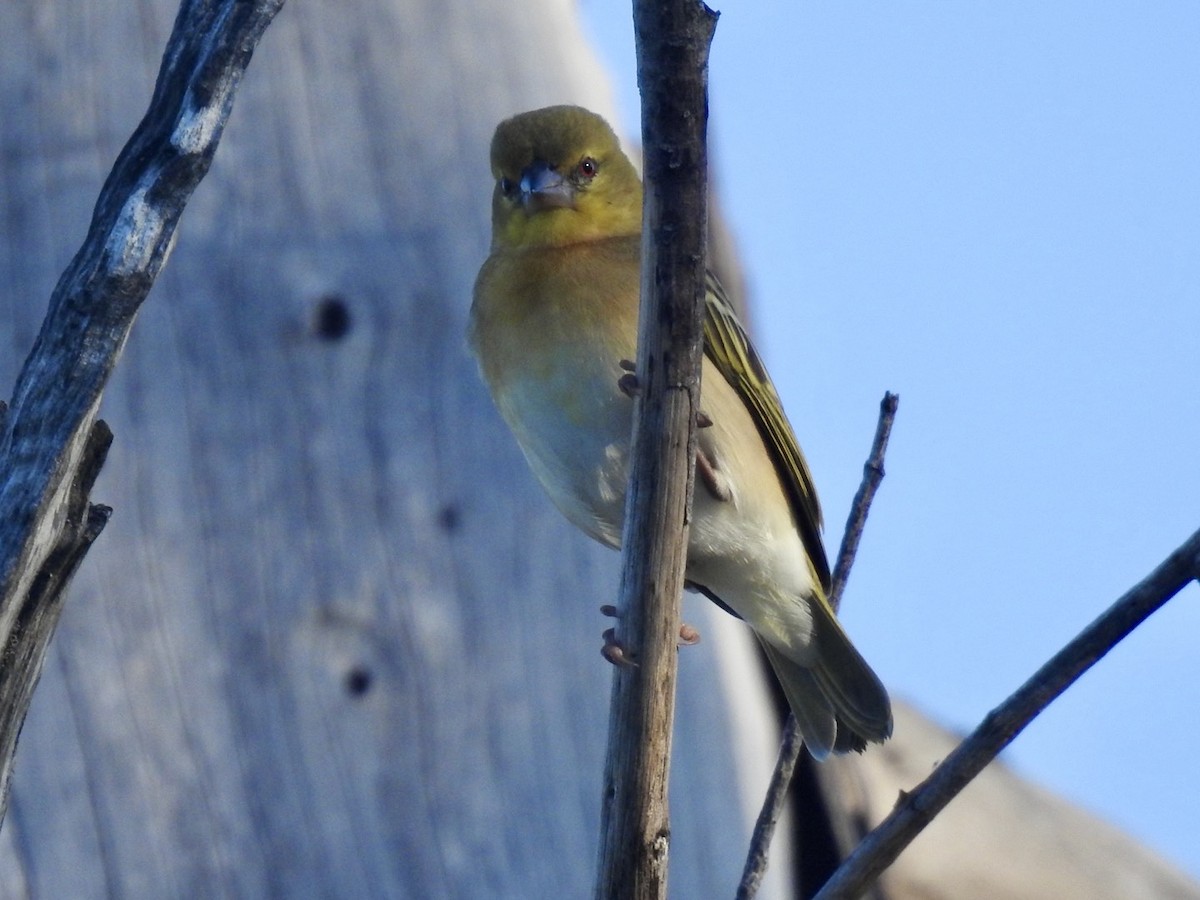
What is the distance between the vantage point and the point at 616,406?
3.59 metres

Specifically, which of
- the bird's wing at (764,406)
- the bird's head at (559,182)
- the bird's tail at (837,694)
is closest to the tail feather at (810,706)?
the bird's tail at (837,694)

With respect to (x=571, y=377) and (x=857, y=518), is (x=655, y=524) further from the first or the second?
(x=571, y=377)

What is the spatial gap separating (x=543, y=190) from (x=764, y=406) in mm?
777

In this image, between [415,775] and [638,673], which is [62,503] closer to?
[638,673]

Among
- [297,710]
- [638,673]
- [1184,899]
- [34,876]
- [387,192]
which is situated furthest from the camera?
[1184,899]

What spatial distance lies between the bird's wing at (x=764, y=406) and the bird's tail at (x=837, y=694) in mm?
193

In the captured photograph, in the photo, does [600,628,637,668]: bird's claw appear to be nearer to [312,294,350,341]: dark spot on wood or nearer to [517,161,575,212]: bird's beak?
[517,161,575,212]: bird's beak

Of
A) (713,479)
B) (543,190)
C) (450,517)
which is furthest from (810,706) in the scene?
(543,190)

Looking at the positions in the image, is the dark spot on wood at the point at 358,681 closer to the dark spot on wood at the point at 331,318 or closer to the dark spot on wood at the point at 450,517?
the dark spot on wood at the point at 450,517

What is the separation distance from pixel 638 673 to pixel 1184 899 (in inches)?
210

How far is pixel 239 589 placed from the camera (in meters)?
4.58

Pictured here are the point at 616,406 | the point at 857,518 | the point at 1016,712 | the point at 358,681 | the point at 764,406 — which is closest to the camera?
the point at 1016,712

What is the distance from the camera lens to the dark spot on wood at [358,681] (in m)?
4.59

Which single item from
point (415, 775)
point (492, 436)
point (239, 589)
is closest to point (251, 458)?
point (239, 589)
